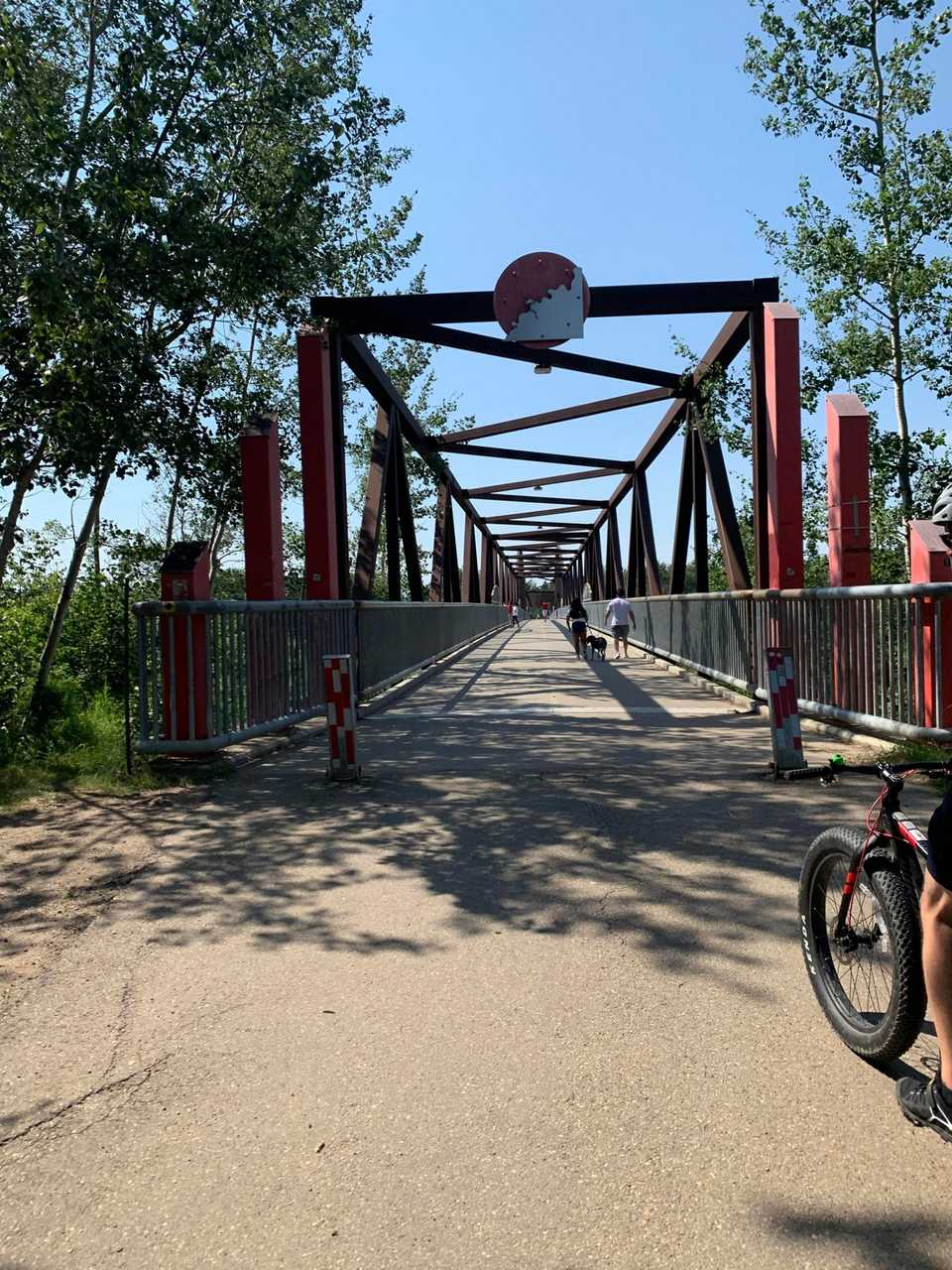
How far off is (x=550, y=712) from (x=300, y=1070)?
8766 mm

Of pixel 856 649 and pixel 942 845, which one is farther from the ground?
pixel 856 649

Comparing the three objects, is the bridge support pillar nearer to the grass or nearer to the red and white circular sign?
the red and white circular sign

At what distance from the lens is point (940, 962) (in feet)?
7.22

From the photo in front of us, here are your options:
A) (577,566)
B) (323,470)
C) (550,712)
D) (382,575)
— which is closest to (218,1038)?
(550,712)

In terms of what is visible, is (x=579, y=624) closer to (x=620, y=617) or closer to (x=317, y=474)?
(x=620, y=617)

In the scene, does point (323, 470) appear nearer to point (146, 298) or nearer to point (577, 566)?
point (146, 298)

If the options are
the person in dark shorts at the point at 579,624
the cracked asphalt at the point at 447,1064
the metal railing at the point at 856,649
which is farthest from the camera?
the person in dark shorts at the point at 579,624

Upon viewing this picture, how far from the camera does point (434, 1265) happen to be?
195 cm

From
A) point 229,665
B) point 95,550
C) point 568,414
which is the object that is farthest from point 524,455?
point 229,665

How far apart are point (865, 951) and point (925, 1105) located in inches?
21.7

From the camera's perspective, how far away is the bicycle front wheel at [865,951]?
2500mm

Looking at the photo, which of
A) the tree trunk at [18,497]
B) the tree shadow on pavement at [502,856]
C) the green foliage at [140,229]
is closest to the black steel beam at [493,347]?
the green foliage at [140,229]

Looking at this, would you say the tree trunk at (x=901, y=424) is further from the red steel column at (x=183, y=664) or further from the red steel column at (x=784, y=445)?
the red steel column at (x=183, y=664)

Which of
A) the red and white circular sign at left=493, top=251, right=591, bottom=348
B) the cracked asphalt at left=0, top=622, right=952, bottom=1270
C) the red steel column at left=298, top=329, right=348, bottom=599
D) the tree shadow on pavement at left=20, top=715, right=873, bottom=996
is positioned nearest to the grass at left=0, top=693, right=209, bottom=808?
the tree shadow on pavement at left=20, top=715, right=873, bottom=996
